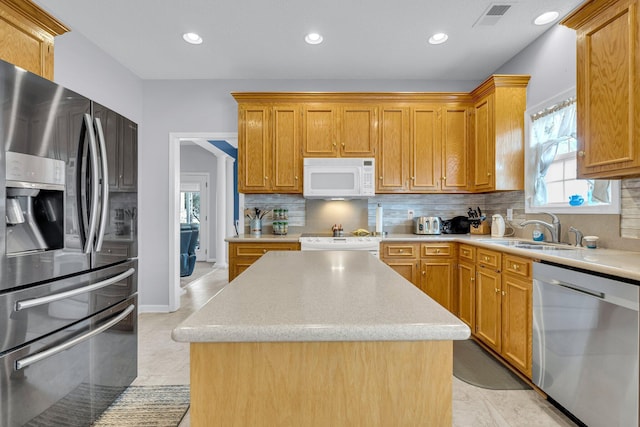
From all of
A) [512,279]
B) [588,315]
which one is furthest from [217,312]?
[512,279]

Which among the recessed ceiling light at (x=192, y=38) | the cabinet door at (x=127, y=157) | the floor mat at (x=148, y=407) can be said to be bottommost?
the floor mat at (x=148, y=407)

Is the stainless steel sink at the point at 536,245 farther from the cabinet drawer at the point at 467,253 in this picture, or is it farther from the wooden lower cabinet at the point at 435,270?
the wooden lower cabinet at the point at 435,270

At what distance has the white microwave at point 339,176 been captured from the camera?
3.47m

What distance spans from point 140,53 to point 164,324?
2748 mm

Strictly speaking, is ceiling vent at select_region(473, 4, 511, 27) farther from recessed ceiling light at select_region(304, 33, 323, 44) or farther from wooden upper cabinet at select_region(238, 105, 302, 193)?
wooden upper cabinet at select_region(238, 105, 302, 193)

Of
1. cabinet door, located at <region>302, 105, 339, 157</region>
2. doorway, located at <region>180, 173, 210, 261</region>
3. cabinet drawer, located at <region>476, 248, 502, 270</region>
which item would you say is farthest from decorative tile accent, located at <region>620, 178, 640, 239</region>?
doorway, located at <region>180, 173, 210, 261</region>

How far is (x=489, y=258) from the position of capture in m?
2.61

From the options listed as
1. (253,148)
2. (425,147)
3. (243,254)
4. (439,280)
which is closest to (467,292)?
(439,280)

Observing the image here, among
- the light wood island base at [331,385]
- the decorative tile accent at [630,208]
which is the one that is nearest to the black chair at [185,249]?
the light wood island base at [331,385]

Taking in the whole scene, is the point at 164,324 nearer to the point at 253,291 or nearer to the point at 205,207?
the point at 253,291

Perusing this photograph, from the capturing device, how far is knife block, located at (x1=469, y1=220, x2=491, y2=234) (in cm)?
356

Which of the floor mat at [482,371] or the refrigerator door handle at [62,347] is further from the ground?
the refrigerator door handle at [62,347]

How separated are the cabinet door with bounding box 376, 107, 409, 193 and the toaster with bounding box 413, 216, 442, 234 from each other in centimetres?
49

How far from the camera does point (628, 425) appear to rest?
55.5 inches
